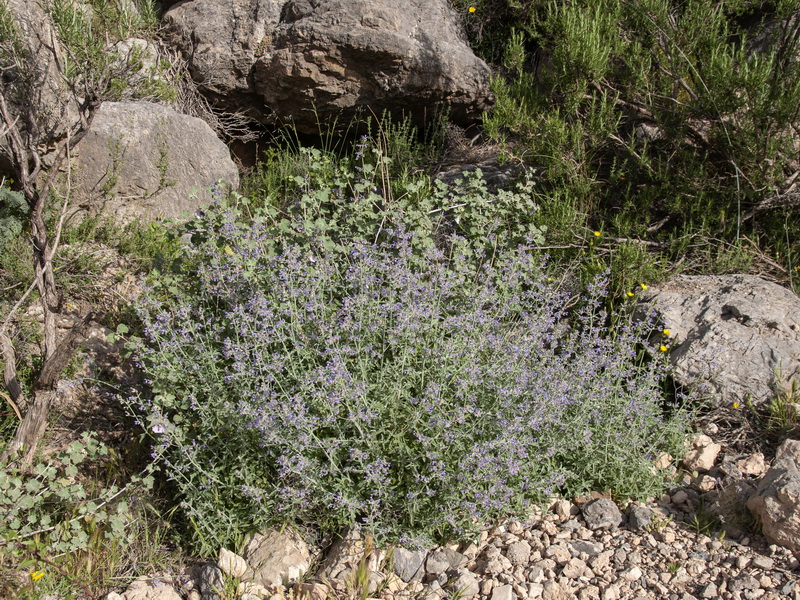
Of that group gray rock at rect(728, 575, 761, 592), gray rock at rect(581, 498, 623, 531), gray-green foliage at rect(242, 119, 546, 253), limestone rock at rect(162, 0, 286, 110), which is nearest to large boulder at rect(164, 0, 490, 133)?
limestone rock at rect(162, 0, 286, 110)

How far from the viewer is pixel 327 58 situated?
581cm

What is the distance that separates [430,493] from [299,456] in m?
0.50

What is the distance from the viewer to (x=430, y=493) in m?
2.64

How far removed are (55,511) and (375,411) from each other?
1.46 meters

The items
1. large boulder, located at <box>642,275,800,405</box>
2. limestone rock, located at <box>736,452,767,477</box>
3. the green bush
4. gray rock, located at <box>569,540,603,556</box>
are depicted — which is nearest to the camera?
gray rock, located at <box>569,540,603,556</box>

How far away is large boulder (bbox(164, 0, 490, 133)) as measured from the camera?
579 cm

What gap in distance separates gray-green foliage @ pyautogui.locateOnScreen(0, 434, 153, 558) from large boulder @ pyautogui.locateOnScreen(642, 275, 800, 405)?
9.19 ft

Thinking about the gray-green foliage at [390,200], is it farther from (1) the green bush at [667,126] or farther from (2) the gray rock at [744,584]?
(2) the gray rock at [744,584]

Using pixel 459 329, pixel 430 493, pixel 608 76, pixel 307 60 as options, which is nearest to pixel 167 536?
pixel 430 493

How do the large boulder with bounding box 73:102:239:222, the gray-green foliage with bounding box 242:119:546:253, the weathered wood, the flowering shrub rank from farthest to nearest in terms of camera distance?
the large boulder with bounding box 73:102:239:222 → the gray-green foliage with bounding box 242:119:546:253 → the weathered wood → the flowering shrub

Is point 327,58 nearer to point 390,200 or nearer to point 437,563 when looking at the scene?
point 390,200

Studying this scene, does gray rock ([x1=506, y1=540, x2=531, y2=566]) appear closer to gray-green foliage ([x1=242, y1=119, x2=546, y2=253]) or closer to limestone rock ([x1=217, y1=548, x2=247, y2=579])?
limestone rock ([x1=217, y1=548, x2=247, y2=579])

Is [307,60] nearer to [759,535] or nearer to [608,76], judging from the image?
[608,76]

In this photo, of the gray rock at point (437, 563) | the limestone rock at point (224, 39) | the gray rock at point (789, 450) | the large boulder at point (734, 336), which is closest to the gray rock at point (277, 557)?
the gray rock at point (437, 563)
